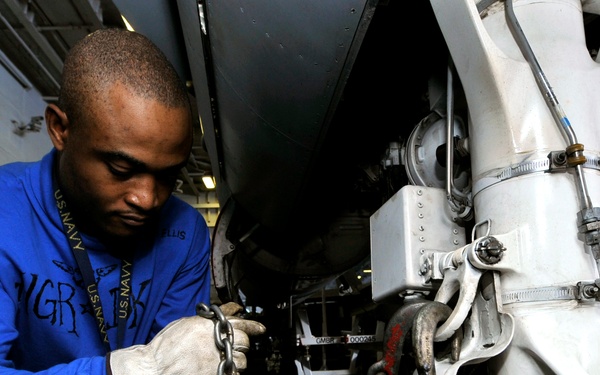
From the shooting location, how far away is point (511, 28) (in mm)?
1226

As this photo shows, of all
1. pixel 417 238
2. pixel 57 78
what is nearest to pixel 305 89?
pixel 417 238

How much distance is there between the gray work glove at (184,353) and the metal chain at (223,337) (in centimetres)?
3

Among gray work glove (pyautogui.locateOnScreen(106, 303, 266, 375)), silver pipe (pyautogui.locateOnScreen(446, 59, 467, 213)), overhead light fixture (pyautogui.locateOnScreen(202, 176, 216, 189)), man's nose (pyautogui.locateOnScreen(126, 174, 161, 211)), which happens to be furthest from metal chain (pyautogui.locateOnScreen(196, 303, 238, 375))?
overhead light fixture (pyautogui.locateOnScreen(202, 176, 216, 189))

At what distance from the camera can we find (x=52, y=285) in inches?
52.7

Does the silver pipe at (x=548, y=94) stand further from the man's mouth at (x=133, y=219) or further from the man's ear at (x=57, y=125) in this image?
the man's ear at (x=57, y=125)

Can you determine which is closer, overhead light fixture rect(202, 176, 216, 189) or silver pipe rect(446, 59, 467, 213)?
silver pipe rect(446, 59, 467, 213)

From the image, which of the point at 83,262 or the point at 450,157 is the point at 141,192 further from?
the point at 450,157

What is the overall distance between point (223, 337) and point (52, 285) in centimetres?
63

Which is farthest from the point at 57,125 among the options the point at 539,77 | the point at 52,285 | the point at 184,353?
the point at 539,77

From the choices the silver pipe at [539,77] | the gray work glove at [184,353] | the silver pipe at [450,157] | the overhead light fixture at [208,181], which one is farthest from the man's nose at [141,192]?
the overhead light fixture at [208,181]

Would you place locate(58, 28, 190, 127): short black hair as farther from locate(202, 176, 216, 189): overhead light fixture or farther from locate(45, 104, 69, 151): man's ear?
locate(202, 176, 216, 189): overhead light fixture

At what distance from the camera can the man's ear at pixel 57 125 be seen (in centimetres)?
131

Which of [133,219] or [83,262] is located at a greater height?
[133,219]

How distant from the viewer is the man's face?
3.96 ft
